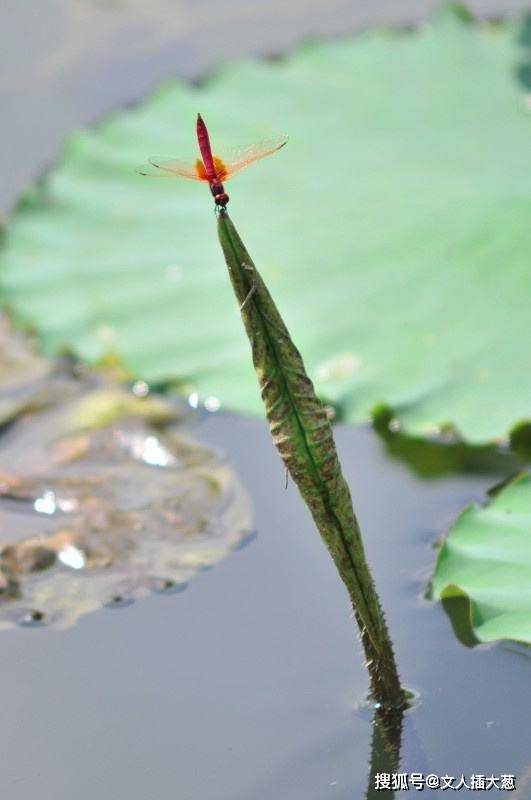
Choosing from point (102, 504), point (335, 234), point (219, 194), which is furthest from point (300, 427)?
point (335, 234)

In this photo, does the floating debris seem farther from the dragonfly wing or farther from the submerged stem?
the dragonfly wing

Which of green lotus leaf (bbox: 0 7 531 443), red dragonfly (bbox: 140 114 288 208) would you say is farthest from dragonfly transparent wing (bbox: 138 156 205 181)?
green lotus leaf (bbox: 0 7 531 443)

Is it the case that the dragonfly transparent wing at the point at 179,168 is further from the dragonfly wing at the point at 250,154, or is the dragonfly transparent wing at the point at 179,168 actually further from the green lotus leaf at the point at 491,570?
the green lotus leaf at the point at 491,570

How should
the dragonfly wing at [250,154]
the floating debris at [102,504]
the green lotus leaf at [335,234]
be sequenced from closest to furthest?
the dragonfly wing at [250,154] < the floating debris at [102,504] < the green lotus leaf at [335,234]

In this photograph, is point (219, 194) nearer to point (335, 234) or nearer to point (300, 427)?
point (300, 427)

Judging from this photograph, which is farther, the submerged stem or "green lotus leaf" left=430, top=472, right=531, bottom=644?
"green lotus leaf" left=430, top=472, right=531, bottom=644

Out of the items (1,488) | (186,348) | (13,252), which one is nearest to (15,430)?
(1,488)

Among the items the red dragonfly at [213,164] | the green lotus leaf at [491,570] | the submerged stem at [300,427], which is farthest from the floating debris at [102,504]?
the red dragonfly at [213,164]
